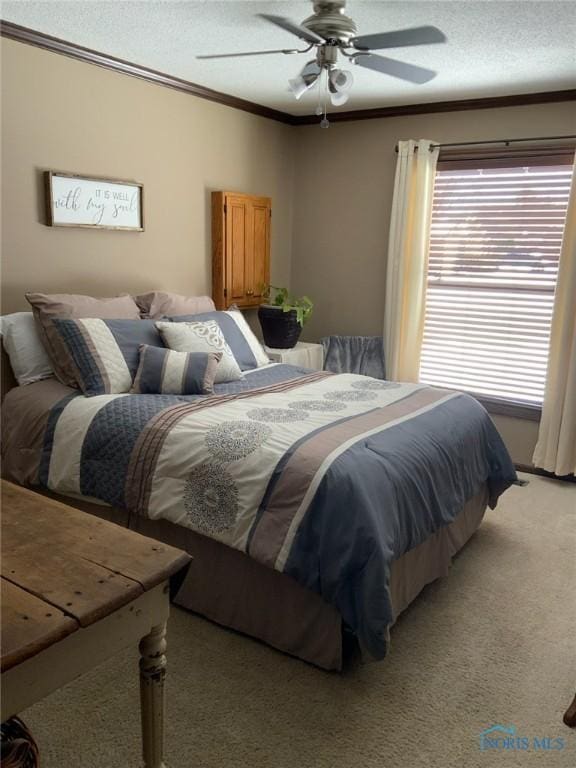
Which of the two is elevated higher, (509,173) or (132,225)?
(509,173)

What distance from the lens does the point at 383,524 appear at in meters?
2.06

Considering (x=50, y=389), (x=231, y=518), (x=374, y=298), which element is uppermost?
(x=374, y=298)

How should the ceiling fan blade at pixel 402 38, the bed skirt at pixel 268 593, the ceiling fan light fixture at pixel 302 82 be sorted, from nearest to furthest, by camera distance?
1. the bed skirt at pixel 268 593
2. the ceiling fan blade at pixel 402 38
3. the ceiling fan light fixture at pixel 302 82

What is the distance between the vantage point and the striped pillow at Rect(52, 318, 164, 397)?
9.44 feet

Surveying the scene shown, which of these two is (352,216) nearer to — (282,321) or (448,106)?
(448,106)

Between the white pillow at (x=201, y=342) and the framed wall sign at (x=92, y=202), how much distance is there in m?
0.81

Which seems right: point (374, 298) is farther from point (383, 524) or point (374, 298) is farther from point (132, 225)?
point (383, 524)

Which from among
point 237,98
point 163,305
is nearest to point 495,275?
point 237,98

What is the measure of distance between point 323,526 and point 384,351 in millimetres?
2769

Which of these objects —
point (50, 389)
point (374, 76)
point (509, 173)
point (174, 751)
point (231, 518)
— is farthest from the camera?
point (509, 173)

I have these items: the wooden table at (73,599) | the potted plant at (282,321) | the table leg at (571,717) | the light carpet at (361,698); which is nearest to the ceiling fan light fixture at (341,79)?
the potted plant at (282,321)

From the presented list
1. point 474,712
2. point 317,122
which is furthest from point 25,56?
point 474,712

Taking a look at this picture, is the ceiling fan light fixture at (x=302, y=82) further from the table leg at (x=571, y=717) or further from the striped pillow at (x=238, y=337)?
the table leg at (x=571, y=717)
